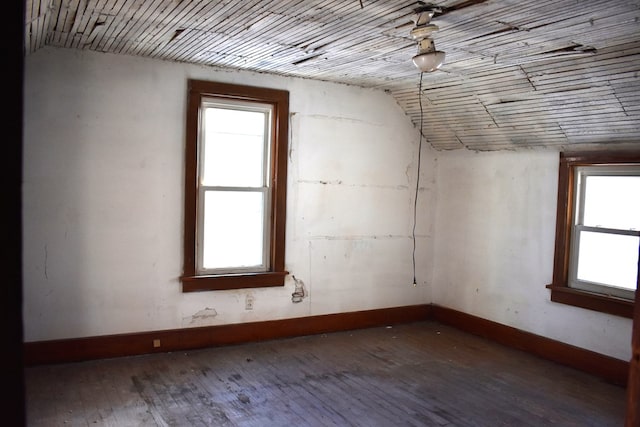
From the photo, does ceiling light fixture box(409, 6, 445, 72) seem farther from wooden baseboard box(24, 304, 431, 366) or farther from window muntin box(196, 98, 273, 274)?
wooden baseboard box(24, 304, 431, 366)

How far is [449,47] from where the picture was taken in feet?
11.2

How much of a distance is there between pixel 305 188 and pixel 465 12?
2547mm

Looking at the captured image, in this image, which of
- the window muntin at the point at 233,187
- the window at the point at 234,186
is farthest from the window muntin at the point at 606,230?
the window muntin at the point at 233,187

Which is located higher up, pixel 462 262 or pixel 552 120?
pixel 552 120

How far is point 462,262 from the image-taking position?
5523 mm

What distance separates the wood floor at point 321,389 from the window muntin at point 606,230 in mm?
796

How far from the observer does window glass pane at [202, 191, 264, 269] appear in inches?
180

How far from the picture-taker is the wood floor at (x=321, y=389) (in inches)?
129

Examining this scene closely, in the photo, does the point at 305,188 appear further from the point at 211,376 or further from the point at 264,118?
the point at 211,376

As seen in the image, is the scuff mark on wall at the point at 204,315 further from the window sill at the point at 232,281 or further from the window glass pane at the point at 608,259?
the window glass pane at the point at 608,259

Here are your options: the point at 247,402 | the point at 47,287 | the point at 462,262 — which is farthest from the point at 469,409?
the point at 47,287

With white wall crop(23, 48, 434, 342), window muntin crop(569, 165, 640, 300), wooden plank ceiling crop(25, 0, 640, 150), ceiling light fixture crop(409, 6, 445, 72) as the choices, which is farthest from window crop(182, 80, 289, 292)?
window muntin crop(569, 165, 640, 300)

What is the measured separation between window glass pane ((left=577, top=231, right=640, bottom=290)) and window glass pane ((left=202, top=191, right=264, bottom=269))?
283 cm

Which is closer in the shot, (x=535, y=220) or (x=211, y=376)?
(x=211, y=376)
